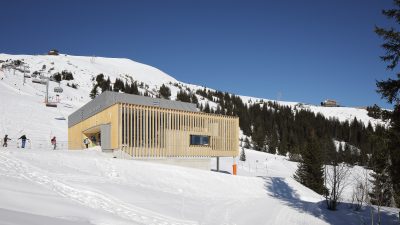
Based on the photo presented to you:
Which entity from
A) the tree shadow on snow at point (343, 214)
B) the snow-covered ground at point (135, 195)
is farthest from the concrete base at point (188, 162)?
the tree shadow on snow at point (343, 214)

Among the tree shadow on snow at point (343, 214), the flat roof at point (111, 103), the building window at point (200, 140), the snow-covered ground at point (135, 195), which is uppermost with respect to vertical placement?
the flat roof at point (111, 103)

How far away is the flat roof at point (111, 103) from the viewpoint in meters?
30.4

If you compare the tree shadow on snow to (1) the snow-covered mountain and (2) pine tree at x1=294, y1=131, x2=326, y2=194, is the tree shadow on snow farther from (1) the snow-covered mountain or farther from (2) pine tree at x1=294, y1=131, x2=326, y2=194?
(2) pine tree at x1=294, y1=131, x2=326, y2=194

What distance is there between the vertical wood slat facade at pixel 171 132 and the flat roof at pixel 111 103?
2.19m

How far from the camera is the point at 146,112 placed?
1126 inches

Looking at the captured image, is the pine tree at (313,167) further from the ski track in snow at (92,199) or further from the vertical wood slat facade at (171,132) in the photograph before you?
the ski track in snow at (92,199)

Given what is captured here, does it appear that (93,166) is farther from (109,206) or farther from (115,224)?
(115,224)

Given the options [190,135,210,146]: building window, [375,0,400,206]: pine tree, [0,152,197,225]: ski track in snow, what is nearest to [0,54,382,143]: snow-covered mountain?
[375,0,400,206]: pine tree

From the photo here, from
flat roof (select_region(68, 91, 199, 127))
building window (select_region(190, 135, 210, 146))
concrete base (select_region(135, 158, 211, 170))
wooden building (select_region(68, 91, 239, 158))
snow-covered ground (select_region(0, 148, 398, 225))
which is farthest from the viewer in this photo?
building window (select_region(190, 135, 210, 146))

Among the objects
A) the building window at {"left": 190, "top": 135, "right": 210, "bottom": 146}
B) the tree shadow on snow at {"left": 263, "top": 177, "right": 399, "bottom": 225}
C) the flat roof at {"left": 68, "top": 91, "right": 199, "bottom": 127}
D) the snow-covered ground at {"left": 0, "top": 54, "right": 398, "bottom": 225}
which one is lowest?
the tree shadow on snow at {"left": 263, "top": 177, "right": 399, "bottom": 225}

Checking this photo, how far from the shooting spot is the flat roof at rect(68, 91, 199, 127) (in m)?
30.4

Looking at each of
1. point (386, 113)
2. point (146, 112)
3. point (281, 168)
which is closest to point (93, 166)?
point (146, 112)

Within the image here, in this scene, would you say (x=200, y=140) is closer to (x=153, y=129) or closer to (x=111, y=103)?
(x=153, y=129)

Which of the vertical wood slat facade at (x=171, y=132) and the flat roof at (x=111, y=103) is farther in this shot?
the flat roof at (x=111, y=103)
